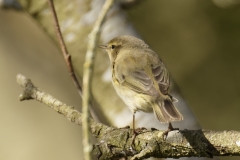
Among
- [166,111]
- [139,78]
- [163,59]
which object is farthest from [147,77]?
[163,59]

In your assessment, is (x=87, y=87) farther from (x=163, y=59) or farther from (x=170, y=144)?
(x=163, y=59)

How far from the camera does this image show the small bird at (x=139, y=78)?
221cm

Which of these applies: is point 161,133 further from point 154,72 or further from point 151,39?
point 151,39

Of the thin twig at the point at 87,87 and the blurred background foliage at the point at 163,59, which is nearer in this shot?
the thin twig at the point at 87,87

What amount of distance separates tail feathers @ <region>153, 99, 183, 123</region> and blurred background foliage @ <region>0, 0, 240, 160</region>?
83.0 inches

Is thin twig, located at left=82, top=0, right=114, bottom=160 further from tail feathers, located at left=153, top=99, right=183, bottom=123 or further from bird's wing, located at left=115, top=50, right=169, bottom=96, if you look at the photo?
bird's wing, located at left=115, top=50, right=169, bottom=96

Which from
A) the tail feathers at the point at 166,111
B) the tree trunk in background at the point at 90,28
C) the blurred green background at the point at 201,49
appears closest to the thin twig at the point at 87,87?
the tail feathers at the point at 166,111

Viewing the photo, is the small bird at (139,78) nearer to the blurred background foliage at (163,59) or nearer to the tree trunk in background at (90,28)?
the tree trunk in background at (90,28)

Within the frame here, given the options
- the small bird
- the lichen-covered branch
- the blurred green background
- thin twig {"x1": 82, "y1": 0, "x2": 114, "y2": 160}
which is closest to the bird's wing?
the small bird

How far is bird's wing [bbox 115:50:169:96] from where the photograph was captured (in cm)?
229

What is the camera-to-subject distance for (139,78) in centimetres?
238

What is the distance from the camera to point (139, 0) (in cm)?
250

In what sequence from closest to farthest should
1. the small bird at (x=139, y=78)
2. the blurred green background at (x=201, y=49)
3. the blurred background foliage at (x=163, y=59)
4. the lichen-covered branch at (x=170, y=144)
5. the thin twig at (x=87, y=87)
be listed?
the thin twig at (x=87, y=87)
the lichen-covered branch at (x=170, y=144)
the small bird at (x=139, y=78)
the blurred background foliage at (x=163, y=59)
the blurred green background at (x=201, y=49)

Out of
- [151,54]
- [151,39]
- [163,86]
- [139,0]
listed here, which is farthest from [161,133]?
[151,39]
